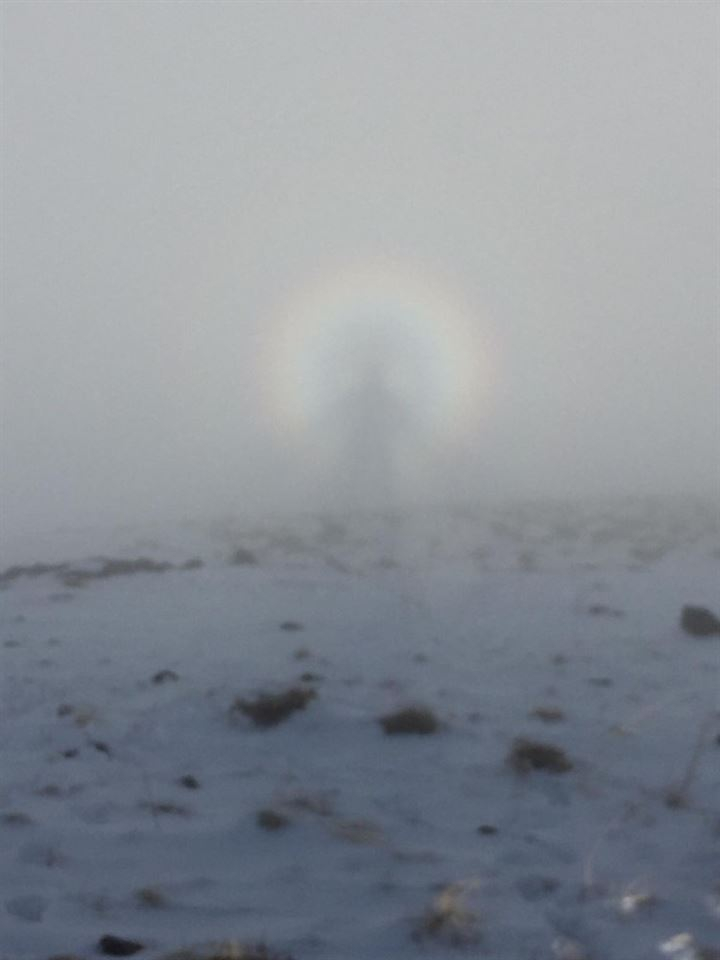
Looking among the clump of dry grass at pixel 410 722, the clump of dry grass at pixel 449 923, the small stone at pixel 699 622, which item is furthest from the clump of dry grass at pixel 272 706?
the small stone at pixel 699 622

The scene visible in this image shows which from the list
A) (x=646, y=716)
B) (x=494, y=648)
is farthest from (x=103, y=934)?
(x=494, y=648)

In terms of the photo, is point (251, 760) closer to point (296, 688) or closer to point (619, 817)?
point (296, 688)

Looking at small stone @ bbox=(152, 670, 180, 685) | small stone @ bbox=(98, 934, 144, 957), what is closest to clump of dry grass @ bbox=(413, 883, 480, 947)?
small stone @ bbox=(98, 934, 144, 957)

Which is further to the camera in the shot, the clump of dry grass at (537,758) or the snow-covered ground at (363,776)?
the clump of dry grass at (537,758)

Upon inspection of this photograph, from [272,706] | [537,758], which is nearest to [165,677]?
[272,706]

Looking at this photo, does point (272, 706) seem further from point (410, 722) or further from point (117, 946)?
point (117, 946)

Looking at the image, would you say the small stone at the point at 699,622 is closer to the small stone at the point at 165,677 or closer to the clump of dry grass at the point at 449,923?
the small stone at the point at 165,677
